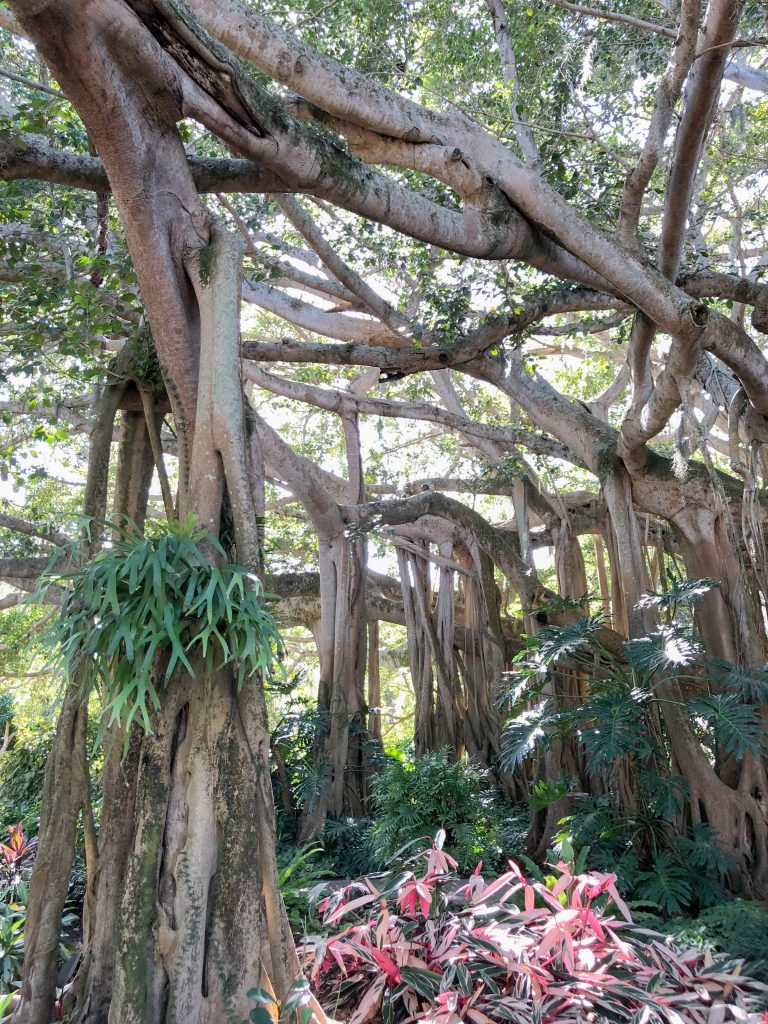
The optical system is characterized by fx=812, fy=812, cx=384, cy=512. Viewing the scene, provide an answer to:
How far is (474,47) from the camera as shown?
5.94 m

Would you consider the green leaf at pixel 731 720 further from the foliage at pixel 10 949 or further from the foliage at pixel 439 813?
the foliage at pixel 10 949

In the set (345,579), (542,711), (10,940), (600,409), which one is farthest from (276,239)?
(10,940)

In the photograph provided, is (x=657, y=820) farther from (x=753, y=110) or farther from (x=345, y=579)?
(x=753, y=110)

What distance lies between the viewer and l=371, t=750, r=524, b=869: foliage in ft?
14.8

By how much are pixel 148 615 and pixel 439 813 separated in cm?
312

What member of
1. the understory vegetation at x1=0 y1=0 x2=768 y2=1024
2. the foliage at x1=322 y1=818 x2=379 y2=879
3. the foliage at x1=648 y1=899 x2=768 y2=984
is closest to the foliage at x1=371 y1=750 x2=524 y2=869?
the understory vegetation at x1=0 y1=0 x2=768 y2=1024

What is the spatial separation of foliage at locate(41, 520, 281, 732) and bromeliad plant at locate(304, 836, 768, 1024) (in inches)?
39.0

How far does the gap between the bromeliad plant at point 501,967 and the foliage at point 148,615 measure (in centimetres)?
99

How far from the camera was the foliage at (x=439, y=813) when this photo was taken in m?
4.50

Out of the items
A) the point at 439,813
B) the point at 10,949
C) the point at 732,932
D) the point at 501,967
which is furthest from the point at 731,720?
the point at 10,949

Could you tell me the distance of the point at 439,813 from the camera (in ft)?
15.5

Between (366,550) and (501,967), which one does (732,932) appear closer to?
(501,967)

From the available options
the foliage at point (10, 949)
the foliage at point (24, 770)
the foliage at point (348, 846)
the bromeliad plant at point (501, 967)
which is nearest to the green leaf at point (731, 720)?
the bromeliad plant at point (501, 967)

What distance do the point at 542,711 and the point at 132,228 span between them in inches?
122
